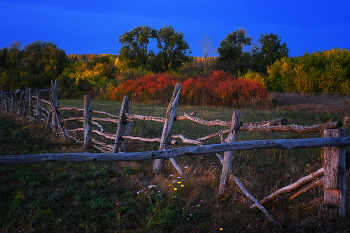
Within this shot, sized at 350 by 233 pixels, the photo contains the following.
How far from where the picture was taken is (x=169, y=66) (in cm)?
4181

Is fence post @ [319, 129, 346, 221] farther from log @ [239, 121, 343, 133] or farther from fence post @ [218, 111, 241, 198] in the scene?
fence post @ [218, 111, 241, 198]

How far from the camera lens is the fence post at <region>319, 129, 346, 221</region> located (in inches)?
119

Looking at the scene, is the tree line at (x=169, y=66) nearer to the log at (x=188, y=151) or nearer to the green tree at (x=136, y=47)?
the green tree at (x=136, y=47)

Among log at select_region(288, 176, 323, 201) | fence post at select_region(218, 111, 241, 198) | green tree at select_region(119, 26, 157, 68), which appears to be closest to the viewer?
log at select_region(288, 176, 323, 201)

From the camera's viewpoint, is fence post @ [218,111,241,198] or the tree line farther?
the tree line

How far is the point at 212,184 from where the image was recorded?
4504 millimetres

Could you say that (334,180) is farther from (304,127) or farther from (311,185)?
(304,127)

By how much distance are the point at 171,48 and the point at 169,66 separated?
284cm

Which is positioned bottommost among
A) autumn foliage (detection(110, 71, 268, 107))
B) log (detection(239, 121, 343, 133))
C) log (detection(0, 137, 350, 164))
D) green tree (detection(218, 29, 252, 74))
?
log (detection(0, 137, 350, 164))

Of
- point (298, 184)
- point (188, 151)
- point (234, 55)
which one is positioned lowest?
point (298, 184)

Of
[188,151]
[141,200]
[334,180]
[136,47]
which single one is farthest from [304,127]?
[136,47]

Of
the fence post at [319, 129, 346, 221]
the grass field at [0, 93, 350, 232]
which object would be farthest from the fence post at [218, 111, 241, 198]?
the fence post at [319, 129, 346, 221]

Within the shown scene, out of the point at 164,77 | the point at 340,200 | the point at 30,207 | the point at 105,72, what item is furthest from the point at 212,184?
the point at 105,72

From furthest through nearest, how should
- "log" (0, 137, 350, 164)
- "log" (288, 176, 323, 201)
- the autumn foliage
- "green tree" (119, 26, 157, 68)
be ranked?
"green tree" (119, 26, 157, 68) < the autumn foliage < "log" (288, 176, 323, 201) < "log" (0, 137, 350, 164)
